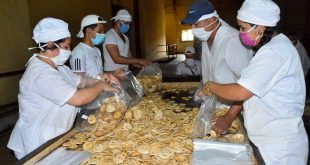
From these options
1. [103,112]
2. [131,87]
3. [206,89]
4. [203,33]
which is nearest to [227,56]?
[203,33]

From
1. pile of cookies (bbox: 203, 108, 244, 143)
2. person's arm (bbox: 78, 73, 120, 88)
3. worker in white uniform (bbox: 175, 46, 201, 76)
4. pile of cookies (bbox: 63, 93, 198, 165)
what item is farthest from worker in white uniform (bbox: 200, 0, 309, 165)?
worker in white uniform (bbox: 175, 46, 201, 76)

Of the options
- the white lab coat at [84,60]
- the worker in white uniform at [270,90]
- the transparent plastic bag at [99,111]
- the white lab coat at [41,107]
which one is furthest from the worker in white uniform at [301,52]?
the white lab coat at [41,107]

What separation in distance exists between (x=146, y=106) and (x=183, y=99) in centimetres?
47

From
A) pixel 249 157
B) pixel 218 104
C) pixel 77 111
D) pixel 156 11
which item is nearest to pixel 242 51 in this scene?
pixel 218 104

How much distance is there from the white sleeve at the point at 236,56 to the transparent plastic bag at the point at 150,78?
1.16 m

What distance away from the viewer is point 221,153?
1.58 m

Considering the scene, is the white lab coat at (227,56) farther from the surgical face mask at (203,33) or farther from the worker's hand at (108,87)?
the worker's hand at (108,87)

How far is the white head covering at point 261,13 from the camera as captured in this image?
170cm

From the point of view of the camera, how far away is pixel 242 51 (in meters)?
2.37

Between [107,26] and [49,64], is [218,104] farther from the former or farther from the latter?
[107,26]

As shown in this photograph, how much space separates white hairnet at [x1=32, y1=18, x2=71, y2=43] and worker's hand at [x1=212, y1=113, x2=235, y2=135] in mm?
1237

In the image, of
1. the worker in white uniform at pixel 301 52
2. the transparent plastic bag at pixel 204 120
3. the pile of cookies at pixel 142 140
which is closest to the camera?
the pile of cookies at pixel 142 140

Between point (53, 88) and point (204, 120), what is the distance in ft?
3.29

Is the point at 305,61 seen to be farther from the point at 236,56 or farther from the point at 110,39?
the point at 236,56
